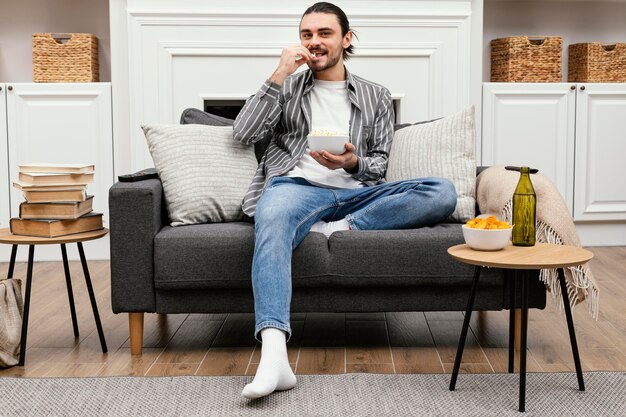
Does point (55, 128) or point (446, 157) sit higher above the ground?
point (55, 128)

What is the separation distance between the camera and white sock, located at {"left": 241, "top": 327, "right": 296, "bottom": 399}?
76.7 inches

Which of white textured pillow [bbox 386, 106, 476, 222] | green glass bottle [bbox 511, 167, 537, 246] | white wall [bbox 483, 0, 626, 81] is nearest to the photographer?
green glass bottle [bbox 511, 167, 537, 246]

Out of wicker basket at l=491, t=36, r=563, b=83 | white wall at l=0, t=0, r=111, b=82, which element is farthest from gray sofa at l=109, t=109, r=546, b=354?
white wall at l=0, t=0, r=111, b=82

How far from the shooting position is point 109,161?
4156 mm

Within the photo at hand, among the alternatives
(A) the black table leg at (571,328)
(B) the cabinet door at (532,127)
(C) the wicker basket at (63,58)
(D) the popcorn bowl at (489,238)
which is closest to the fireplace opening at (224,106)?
(C) the wicker basket at (63,58)

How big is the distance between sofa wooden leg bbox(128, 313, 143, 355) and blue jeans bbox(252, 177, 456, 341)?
474mm

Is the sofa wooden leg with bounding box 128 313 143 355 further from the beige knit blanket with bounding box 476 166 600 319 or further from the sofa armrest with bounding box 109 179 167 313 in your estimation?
the beige knit blanket with bounding box 476 166 600 319

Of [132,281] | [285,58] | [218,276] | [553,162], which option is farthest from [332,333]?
[553,162]

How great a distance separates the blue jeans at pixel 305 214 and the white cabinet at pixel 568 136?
188 centimetres

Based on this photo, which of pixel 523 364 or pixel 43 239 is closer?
pixel 523 364

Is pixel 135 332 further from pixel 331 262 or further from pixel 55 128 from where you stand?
A: pixel 55 128

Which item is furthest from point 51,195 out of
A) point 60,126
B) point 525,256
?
point 60,126

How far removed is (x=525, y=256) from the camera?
196cm

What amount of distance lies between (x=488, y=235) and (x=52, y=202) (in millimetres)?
1348
